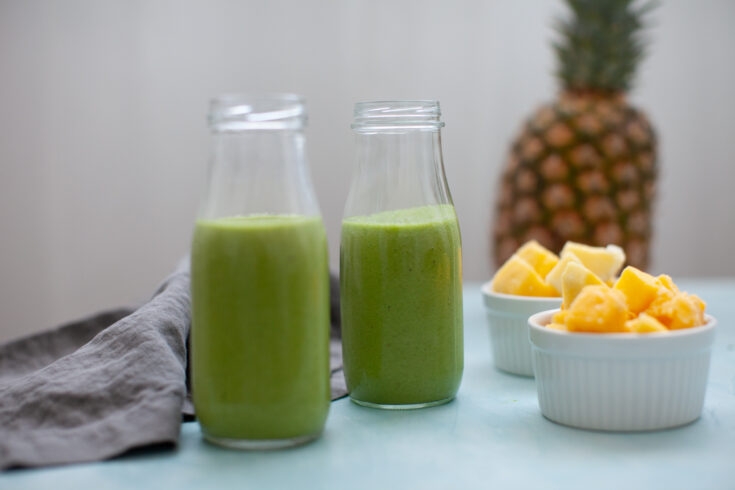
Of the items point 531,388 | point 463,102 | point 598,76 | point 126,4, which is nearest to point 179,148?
point 126,4

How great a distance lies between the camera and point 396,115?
977mm

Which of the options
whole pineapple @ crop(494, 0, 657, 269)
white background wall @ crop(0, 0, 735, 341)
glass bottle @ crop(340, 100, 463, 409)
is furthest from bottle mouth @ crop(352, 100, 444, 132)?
white background wall @ crop(0, 0, 735, 341)

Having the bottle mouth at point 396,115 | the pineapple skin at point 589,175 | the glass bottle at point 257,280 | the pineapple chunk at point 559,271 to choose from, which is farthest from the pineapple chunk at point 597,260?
the pineapple skin at point 589,175

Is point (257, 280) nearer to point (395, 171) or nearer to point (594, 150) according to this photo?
point (395, 171)

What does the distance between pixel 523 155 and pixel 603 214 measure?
324 millimetres

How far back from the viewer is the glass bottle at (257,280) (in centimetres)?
80

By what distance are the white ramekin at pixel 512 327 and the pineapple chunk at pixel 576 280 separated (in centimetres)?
17

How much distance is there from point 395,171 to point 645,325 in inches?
13.7

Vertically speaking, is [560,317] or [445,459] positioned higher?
[560,317]

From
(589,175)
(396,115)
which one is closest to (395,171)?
(396,115)

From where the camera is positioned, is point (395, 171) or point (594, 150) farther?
point (594, 150)

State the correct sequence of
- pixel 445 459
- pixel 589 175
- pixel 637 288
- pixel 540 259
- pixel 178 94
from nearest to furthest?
1. pixel 445 459
2. pixel 637 288
3. pixel 540 259
4. pixel 589 175
5. pixel 178 94

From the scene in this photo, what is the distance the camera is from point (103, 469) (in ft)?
2.50

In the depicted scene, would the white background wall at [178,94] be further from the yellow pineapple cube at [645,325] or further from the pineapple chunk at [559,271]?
the yellow pineapple cube at [645,325]
